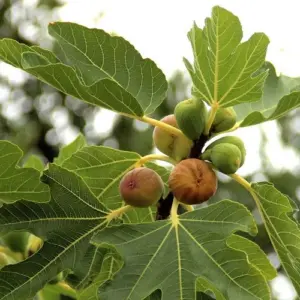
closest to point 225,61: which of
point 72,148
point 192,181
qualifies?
point 192,181

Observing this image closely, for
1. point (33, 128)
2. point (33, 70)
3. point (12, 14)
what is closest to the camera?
point (33, 70)

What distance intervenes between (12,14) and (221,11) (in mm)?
10206

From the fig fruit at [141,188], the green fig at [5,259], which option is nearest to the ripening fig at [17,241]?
the green fig at [5,259]

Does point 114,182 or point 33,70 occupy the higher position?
point 33,70

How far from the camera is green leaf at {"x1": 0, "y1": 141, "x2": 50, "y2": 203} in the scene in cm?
110

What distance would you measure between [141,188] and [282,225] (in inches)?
8.6

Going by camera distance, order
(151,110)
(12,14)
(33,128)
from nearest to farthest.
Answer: (151,110), (33,128), (12,14)

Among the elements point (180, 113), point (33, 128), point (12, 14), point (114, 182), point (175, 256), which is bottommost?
point (175, 256)

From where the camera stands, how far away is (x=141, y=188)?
109 centimetres

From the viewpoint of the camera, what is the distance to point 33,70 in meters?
1.04

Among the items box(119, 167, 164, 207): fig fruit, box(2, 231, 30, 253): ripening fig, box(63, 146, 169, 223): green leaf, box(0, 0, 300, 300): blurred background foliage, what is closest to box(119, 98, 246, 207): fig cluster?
box(119, 167, 164, 207): fig fruit

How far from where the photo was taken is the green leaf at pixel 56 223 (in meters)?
1.08

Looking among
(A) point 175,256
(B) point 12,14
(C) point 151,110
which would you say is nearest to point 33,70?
(C) point 151,110

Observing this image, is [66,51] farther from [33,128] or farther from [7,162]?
[33,128]
